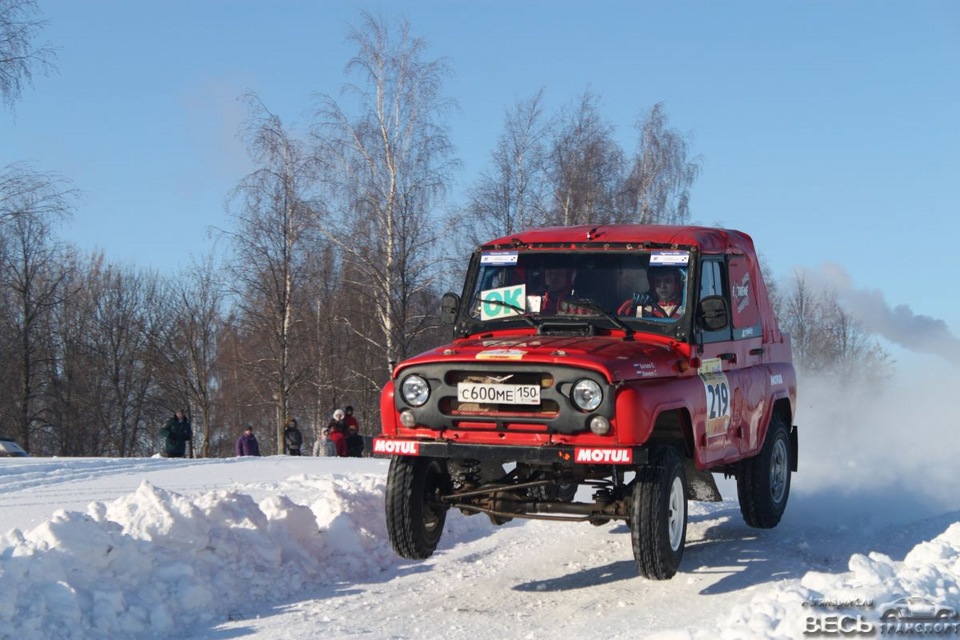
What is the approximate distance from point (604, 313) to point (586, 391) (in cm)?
113

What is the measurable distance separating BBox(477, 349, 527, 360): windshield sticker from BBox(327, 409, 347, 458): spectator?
42.6 feet

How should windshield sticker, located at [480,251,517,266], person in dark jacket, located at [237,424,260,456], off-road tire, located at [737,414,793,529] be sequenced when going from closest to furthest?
1. windshield sticker, located at [480,251,517,266]
2. off-road tire, located at [737,414,793,529]
3. person in dark jacket, located at [237,424,260,456]

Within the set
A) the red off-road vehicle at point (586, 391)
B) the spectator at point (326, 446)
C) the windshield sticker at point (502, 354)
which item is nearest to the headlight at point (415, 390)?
the red off-road vehicle at point (586, 391)

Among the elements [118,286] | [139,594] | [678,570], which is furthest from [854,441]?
[118,286]

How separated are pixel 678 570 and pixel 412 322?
2245cm

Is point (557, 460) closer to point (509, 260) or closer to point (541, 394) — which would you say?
point (541, 394)

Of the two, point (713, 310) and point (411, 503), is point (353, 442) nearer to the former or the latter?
point (411, 503)

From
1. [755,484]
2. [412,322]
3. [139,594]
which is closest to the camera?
[139,594]

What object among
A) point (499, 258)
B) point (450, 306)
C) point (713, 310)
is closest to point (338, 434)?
point (450, 306)

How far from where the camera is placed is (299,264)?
31062 mm

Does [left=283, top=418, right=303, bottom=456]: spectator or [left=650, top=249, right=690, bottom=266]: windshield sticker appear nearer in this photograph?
[left=650, top=249, right=690, bottom=266]: windshield sticker

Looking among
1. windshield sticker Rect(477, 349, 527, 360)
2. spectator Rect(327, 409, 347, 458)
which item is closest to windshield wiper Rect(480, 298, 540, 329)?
windshield sticker Rect(477, 349, 527, 360)

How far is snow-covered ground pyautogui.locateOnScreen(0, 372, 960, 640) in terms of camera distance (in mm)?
6062

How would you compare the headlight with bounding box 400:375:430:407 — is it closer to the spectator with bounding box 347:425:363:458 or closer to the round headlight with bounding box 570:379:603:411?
the round headlight with bounding box 570:379:603:411
